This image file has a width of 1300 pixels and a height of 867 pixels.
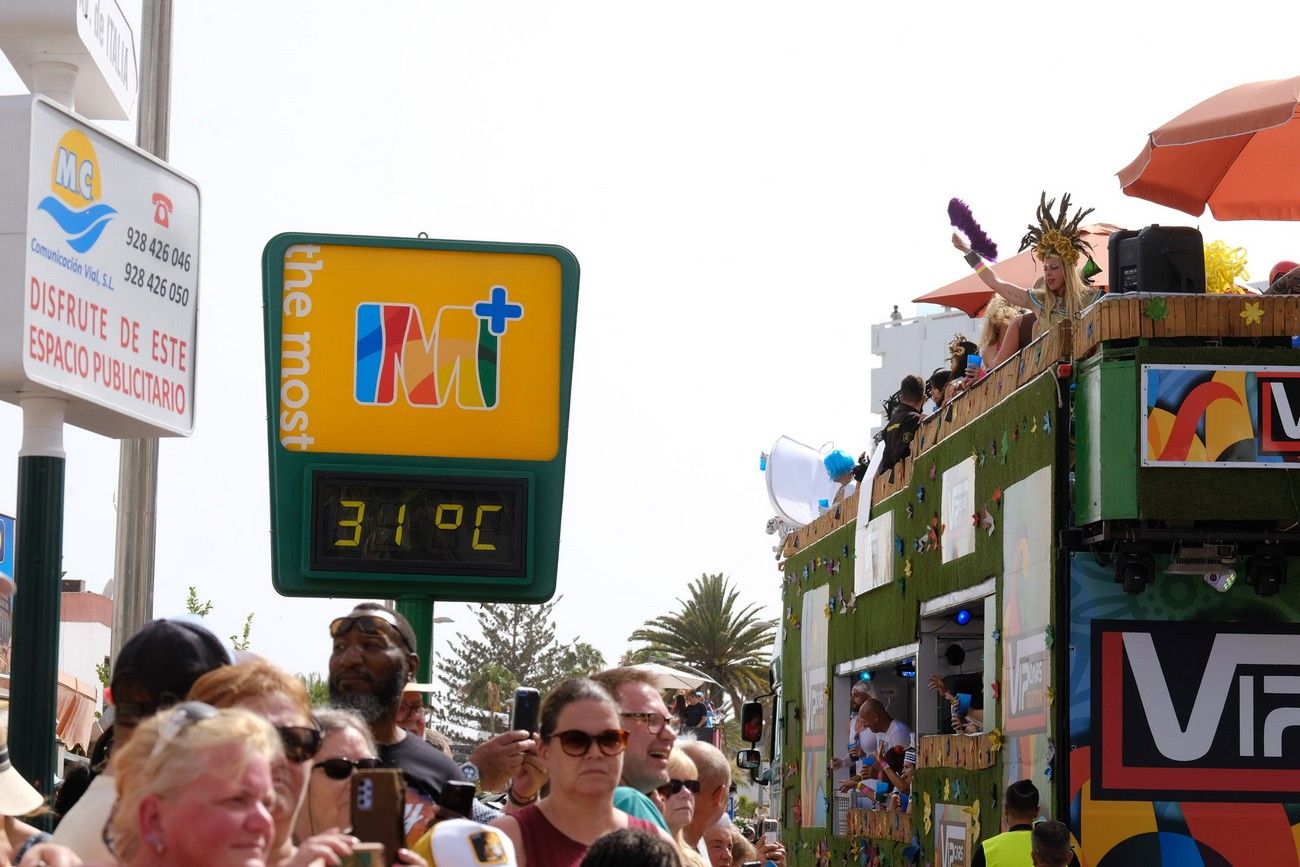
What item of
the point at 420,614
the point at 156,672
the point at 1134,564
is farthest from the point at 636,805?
the point at 1134,564

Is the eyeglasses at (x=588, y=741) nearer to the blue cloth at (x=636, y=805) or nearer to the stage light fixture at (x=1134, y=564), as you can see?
the blue cloth at (x=636, y=805)

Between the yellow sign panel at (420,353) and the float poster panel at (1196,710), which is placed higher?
the yellow sign panel at (420,353)

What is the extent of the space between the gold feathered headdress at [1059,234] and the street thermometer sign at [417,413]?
11.0 feet

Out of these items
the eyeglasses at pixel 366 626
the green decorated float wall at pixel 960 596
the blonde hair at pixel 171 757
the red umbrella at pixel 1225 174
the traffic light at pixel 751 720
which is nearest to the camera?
the blonde hair at pixel 171 757

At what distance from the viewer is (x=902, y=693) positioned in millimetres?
16094

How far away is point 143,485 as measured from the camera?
11719mm

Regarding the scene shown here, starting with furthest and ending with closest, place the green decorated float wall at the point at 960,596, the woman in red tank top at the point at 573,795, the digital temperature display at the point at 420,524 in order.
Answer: the green decorated float wall at the point at 960,596 → the digital temperature display at the point at 420,524 → the woman in red tank top at the point at 573,795

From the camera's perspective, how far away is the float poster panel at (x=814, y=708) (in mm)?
17703

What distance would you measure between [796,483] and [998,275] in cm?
645

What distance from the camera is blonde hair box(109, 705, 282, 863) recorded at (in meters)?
3.06

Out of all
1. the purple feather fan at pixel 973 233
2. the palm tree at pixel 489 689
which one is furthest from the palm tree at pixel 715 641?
the purple feather fan at pixel 973 233

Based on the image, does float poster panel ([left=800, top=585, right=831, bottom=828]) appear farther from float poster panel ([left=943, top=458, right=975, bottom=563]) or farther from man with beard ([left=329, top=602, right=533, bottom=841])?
man with beard ([left=329, top=602, right=533, bottom=841])

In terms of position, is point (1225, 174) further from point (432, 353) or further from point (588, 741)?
point (588, 741)

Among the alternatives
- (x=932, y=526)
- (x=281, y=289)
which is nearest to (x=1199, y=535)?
(x=932, y=526)
